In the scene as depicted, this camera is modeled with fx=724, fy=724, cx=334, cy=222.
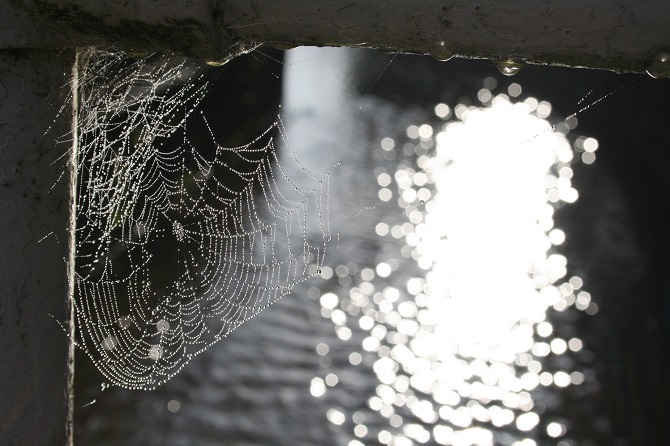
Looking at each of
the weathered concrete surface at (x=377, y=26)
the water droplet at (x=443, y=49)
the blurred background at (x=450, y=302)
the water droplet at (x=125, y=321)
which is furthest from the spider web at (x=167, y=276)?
the water droplet at (x=443, y=49)

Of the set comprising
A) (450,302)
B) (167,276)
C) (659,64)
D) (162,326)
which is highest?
(659,64)

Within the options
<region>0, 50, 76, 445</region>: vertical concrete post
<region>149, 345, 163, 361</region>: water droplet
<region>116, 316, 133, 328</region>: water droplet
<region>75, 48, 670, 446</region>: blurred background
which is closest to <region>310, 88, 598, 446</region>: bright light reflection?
<region>75, 48, 670, 446</region>: blurred background

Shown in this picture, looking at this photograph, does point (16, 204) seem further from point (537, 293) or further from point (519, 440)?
point (537, 293)

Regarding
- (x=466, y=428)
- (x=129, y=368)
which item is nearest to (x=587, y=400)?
(x=466, y=428)

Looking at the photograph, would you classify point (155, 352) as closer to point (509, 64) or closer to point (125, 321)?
point (125, 321)

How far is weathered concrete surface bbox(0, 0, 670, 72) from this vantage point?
1.62 metres

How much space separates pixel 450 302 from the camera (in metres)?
7.57

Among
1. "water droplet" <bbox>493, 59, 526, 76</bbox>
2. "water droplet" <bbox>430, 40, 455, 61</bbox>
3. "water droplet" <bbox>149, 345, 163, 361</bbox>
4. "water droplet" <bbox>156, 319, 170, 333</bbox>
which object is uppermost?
"water droplet" <bbox>493, 59, 526, 76</bbox>

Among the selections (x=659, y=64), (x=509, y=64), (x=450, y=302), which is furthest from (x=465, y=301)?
(x=659, y=64)

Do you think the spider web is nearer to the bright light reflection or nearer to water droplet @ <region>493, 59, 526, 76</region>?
the bright light reflection

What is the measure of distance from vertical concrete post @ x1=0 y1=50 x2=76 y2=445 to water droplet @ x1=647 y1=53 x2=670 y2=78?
1.50m

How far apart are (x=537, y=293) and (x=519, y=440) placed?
2416 millimetres

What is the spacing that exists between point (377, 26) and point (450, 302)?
6102 millimetres

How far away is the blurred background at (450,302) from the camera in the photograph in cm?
574
